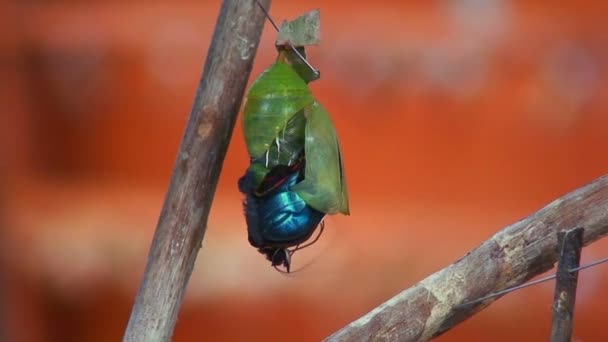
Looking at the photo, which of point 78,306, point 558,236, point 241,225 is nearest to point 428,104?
point 241,225

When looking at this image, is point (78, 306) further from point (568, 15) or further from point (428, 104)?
point (568, 15)

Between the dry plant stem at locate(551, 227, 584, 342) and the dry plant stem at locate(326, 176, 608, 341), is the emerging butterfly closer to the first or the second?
the dry plant stem at locate(326, 176, 608, 341)

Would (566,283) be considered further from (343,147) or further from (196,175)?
(343,147)

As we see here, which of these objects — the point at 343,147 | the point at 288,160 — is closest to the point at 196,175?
the point at 288,160

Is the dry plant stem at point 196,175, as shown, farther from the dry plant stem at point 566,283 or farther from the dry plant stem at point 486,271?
the dry plant stem at point 566,283

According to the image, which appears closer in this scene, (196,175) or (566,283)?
(566,283)

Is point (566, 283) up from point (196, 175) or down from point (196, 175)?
down

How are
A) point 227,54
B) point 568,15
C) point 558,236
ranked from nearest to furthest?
point 558,236
point 227,54
point 568,15
